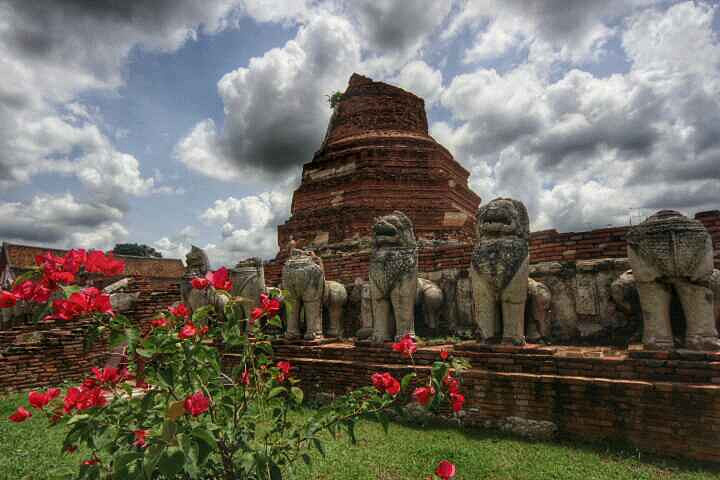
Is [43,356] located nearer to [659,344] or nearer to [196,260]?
[196,260]

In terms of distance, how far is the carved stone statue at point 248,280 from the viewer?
21.4 feet

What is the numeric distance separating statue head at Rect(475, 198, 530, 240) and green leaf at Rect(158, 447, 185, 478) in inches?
150

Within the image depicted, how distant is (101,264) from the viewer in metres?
1.83

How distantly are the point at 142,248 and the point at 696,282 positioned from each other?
5422 centimetres

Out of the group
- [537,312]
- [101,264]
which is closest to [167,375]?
[101,264]

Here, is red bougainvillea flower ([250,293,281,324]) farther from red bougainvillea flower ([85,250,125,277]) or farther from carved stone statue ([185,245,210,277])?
carved stone statue ([185,245,210,277])

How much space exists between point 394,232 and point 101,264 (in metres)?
3.75

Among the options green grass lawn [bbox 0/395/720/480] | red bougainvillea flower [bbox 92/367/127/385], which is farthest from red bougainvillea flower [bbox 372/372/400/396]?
green grass lawn [bbox 0/395/720/480]

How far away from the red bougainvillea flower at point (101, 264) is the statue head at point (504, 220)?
359 centimetres

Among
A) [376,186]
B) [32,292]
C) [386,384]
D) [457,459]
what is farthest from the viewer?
[376,186]

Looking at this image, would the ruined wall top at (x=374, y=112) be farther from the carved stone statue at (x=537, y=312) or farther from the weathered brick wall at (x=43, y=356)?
the carved stone statue at (x=537, y=312)

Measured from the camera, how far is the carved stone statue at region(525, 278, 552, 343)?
15.5ft

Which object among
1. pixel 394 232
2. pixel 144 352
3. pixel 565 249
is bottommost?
pixel 144 352

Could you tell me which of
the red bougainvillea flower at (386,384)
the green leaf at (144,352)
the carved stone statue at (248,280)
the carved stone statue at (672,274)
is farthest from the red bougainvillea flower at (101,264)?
the carved stone statue at (248,280)
